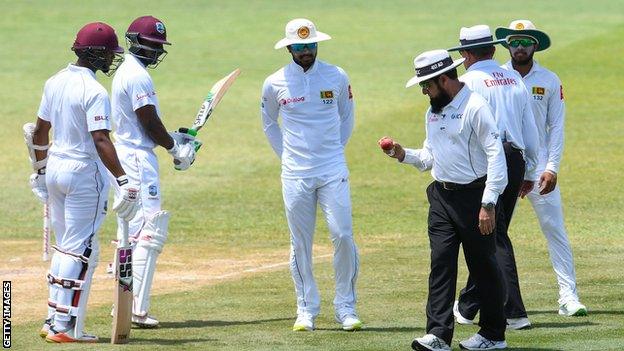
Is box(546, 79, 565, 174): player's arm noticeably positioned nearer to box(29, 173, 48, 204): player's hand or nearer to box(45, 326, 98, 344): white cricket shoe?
box(45, 326, 98, 344): white cricket shoe

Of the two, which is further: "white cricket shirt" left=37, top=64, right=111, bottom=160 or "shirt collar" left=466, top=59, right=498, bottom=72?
"shirt collar" left=466, top=59, right=498, bottom=72

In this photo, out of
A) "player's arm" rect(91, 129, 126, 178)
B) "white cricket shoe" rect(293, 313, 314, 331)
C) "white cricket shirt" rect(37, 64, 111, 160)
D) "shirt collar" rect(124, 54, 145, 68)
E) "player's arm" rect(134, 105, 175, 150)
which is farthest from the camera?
"shirt collar" rect(124, 54, 145, 68)

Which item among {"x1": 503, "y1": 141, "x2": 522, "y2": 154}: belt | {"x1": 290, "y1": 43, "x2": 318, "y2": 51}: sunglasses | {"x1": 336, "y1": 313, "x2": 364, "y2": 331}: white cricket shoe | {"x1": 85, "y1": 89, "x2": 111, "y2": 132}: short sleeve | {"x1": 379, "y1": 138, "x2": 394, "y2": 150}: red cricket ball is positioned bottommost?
{"x1": 336, "y1": 313, "x2": 364, "y2": 331}: white cricket shoe

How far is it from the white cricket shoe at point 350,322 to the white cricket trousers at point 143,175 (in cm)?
168

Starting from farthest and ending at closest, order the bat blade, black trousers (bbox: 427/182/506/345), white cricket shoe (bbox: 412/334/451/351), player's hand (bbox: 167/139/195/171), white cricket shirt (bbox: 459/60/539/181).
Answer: the bat blade → player's hand (bbox: 167/139/195/171) → white cricket shirt (bbox: 459/60/539/181) → black trousers (bbox: 427/182/506/345) → white cricket shoe (bbox: 412/334/451/351)

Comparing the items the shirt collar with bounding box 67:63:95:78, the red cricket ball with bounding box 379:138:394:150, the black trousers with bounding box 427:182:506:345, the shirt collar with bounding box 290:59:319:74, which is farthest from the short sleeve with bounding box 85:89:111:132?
the black trousers with bounding box 427:182:506:345

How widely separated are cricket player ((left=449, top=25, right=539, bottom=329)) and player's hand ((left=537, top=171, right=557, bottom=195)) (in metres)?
0.23

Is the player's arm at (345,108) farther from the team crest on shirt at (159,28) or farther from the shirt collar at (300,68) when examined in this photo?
the team crest on shirt at (159,28)

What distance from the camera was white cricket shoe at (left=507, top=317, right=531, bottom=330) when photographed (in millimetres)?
10586

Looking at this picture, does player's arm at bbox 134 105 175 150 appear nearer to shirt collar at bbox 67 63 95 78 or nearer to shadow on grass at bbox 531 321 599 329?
shirt collar at bbox 67 63 95 78

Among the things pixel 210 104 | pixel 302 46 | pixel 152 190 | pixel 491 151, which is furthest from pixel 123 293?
pixel 491 151

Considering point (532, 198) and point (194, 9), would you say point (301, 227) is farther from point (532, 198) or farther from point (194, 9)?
point (194, 9)

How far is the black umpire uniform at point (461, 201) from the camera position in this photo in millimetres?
9555

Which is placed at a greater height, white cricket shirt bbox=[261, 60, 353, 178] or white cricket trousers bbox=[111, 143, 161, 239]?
white cricket shirt bbox=[261, 60, 353, 178]
